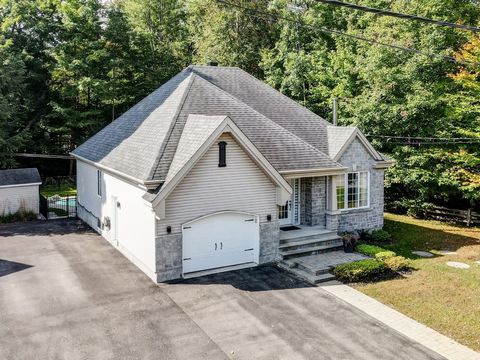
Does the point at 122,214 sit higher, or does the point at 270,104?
the point at 270,104

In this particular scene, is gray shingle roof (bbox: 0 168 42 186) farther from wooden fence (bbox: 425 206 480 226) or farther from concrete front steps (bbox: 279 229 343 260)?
wooden fence (bbox: 425 206 480 226)

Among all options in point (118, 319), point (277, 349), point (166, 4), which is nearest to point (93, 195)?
point (118, 319)

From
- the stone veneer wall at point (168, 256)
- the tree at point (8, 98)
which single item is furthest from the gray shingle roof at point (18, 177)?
the stone veneer wall at point (168, 256)

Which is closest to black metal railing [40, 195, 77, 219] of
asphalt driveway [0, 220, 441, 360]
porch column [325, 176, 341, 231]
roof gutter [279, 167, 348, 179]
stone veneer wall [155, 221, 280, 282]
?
asphalt driveway [0, 220, 441, 360]

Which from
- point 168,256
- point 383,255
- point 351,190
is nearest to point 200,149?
point 168,256

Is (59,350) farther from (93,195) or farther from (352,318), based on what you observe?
(93,195)

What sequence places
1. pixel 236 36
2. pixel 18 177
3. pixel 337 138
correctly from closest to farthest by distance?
pixel 337 138, pixel 18 177, pixel 236 36

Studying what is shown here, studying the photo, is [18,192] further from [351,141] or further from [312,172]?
[351,141]
